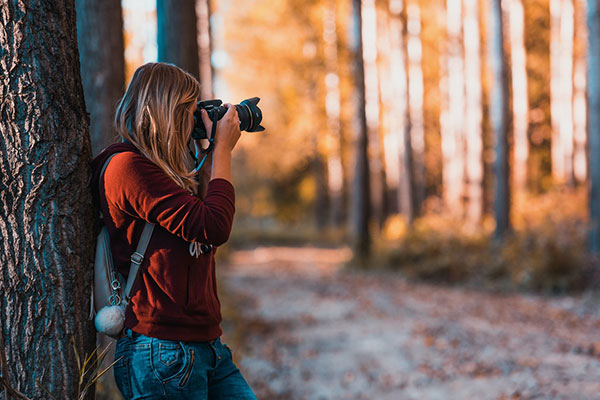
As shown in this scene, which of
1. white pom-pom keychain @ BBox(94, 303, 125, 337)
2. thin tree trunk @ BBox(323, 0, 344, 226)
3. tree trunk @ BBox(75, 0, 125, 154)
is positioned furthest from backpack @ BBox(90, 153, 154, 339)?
thin tree trunk @ BBox(323, 0, 344, 226)

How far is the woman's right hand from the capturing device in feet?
7.79

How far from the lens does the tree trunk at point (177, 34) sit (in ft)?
21.3

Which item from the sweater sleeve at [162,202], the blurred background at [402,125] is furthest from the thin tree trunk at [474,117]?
the sweater sleeve at [162,202]

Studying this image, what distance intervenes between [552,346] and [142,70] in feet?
18.9

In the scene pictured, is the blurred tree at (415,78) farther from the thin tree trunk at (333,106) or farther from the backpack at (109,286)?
the backpack at (109,286)

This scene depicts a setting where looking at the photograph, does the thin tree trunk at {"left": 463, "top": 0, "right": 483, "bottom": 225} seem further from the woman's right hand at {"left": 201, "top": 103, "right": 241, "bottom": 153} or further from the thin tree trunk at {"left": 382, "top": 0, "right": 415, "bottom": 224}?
the woman's right hand at {"left": 201, "top": 103, "right": 241, "bottom": 153}

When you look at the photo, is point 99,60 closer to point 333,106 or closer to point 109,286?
point 109,286

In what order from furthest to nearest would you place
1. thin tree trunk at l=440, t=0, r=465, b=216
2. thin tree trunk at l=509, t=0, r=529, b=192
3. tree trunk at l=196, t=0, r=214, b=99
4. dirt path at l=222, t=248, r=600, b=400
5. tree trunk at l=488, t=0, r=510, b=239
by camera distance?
thin tree trunk at l=509, t=0, r=529, b=192 → thin tree trunk at l=440, t=0, r=465, b=216 → tree trunk at l=196, t=0, r=214, b=99 → tree trunk at l=488, t=0, r=510, b=239 → dirt path at l=222, t=248, r=600, b=400

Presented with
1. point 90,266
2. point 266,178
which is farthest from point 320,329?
point 266,178

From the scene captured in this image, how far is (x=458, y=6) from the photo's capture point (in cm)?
1833

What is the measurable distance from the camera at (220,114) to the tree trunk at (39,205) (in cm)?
46

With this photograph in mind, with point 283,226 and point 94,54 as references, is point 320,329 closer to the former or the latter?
point 94,54

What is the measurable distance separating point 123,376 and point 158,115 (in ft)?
3.09

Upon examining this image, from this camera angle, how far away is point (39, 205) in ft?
7.39
